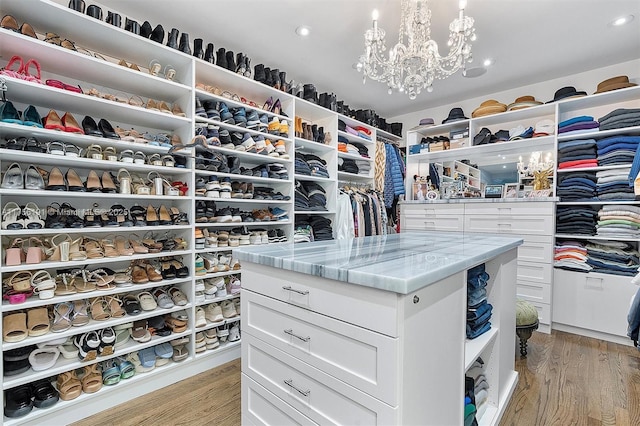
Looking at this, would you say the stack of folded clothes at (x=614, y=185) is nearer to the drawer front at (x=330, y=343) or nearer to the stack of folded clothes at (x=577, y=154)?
the stack of folded clothes at (x=577, y=154)

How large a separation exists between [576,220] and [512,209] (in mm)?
533

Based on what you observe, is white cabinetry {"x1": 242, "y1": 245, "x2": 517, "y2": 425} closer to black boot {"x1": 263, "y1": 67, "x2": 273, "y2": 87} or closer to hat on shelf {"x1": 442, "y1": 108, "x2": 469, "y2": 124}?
black boot {"x1": 263, "y1": 67, "x2": 273, "y2": 87}

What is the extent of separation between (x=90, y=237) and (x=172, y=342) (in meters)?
0.90

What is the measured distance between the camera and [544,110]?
2998mm

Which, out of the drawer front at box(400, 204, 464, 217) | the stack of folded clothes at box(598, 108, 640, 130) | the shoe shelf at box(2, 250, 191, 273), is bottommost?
the shoe shelf at box(2, 250, 191, 273)

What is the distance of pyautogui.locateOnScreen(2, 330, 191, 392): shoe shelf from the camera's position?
1.46m

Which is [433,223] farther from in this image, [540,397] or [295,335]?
[295,335]

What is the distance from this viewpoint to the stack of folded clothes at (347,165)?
3.55 metres

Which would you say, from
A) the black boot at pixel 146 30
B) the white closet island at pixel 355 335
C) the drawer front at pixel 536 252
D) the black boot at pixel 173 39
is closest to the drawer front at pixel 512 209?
the drawer front at pixel 536 252

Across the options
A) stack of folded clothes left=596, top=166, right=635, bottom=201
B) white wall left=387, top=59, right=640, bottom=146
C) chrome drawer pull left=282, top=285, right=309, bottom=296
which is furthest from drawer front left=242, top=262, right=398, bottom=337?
white wall left=387, top=59, right=640, bottom=146

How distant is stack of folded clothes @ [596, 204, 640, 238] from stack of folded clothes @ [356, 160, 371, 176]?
2290 mm

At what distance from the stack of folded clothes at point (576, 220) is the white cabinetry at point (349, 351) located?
7.31 feet

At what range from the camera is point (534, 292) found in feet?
9.14

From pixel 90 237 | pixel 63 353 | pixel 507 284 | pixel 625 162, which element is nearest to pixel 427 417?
pixel 507 284
